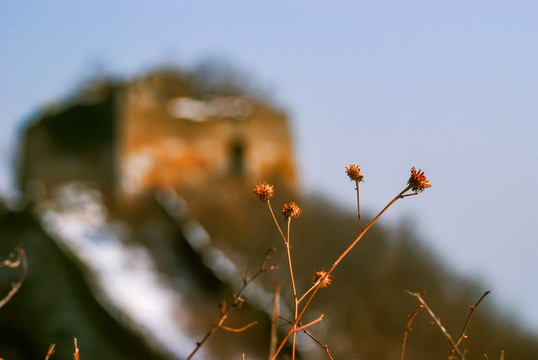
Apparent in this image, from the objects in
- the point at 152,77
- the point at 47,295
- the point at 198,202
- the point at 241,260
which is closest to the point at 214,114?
the point at 152,77

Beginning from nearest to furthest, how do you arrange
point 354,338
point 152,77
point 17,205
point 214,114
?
point 354,338
point 17,205
point 152,77
point 214,114

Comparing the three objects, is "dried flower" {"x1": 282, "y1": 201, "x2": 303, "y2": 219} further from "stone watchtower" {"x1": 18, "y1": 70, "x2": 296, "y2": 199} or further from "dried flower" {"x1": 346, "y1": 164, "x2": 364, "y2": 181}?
"stone watchtower" {"x1": 18, "y1": 70, "x2": 296, "y2": 199}

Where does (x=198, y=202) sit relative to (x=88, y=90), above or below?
below

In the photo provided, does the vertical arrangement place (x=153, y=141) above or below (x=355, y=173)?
below

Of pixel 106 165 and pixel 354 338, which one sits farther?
pixel 106 165

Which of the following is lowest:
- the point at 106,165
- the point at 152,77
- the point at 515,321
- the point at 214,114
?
the point at 515,321

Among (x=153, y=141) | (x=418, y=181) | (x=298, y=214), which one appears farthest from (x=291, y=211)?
(x=153, y=141)

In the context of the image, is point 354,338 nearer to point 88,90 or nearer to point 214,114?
point 214,114

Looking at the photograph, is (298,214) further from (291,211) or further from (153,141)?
(153,141)

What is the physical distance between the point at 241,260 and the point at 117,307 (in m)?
3.18

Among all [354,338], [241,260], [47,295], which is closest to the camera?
[47,295]

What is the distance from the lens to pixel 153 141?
14.6 m

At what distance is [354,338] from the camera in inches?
410

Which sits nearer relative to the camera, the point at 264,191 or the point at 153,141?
the point at 264,191
